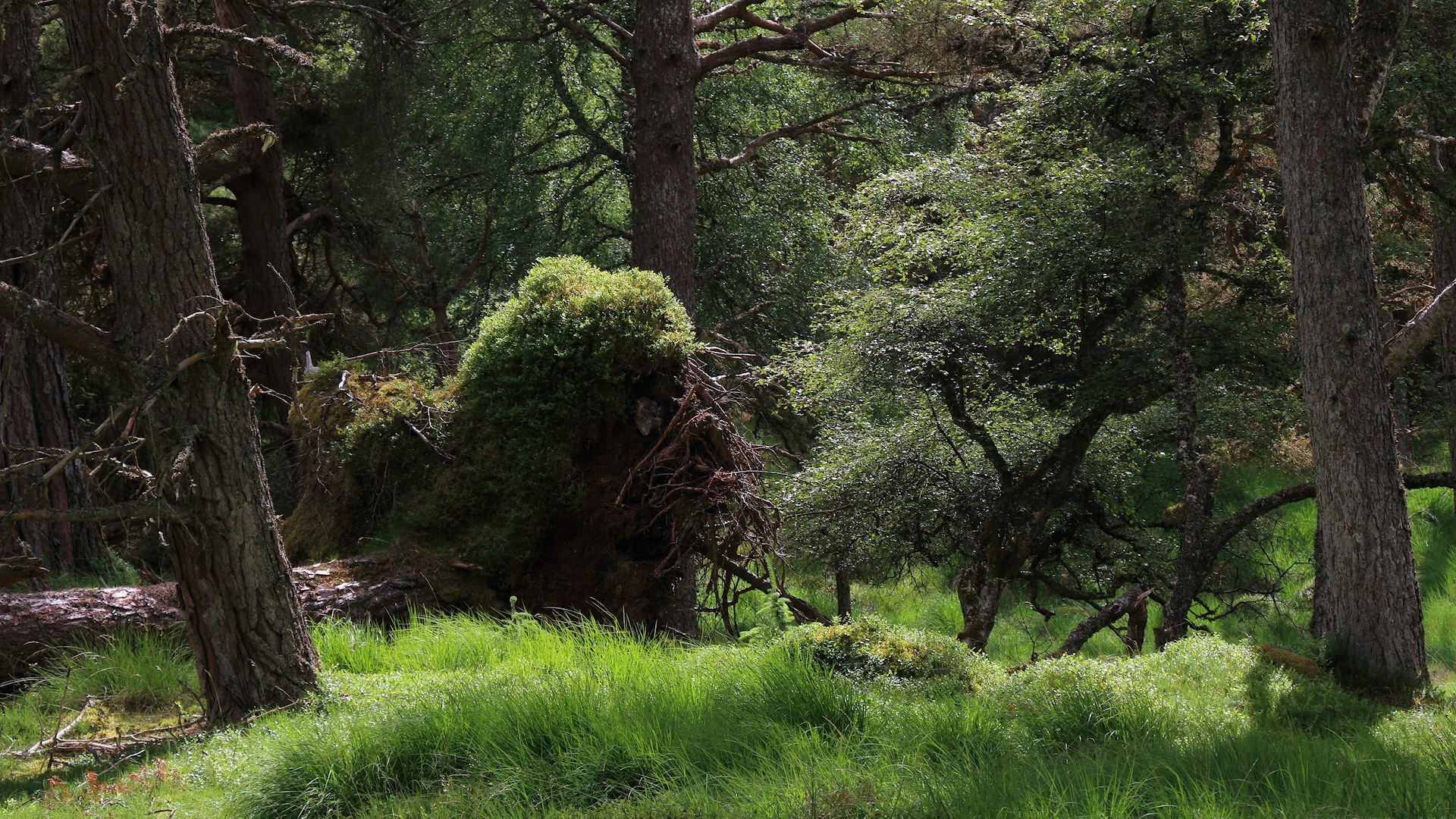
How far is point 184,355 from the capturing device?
508cm

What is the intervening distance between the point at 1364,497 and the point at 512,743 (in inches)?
223

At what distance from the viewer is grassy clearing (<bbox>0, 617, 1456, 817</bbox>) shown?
12.6ft

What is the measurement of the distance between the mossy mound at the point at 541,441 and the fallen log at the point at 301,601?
0.23m

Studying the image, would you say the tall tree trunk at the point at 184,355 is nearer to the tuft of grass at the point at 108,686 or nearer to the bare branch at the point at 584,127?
the tuft of grass at the point at 108,686

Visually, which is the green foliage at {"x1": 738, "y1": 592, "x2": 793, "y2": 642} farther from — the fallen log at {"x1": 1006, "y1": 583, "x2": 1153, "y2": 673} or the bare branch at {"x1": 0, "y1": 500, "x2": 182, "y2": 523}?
the fallen log at {"x1": 1006, "y1": 583, "x2": 1153, "y2": 673}

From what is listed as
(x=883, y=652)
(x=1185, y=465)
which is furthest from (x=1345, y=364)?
(x=883, y=652)

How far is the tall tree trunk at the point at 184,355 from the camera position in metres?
5.05

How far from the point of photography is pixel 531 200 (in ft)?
44.6

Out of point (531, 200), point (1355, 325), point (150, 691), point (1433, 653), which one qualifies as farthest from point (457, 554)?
point (1433, 653)

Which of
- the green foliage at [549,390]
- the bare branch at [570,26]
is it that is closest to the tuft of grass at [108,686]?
the green foliage at [549,390]

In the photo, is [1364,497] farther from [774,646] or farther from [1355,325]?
[774,646]

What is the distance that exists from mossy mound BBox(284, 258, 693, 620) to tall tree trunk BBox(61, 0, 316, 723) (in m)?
2.17

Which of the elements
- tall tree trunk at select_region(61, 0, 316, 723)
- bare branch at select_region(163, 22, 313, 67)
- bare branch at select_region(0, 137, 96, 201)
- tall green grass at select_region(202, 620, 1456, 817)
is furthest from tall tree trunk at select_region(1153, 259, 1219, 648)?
bare branch at select_region(0, 137, 96, 201)

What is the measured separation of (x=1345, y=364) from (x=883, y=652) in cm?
386
